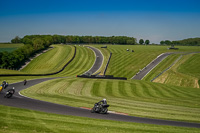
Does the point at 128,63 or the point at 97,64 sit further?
the point at 97,64

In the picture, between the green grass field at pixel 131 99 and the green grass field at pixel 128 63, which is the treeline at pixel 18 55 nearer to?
the green grass field at pixel 128 63

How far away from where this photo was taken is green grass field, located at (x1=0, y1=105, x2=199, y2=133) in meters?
13.6

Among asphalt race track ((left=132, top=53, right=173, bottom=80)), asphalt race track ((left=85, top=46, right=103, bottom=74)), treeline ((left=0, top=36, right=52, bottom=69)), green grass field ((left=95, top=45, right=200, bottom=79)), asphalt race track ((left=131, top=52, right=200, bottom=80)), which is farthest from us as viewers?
treeline ((left=0, top=36, right=52, bottom=69))

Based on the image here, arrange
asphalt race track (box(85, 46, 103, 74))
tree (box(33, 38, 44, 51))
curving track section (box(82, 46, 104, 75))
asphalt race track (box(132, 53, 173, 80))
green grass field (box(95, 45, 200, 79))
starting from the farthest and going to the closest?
tree (box(33, 38, 44, 51)), asphalt race track (box(85, 46, 103, 74)), curving track section (box(82, 46, 104, 75)), green grass field (box(95, 45, 200, 79)), asphalt race track (box(132, 53, 173, 80))

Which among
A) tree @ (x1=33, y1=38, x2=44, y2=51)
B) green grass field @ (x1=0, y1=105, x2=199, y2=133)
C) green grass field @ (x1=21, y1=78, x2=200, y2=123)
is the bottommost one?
green grass field @ (x1=21, y1=78, x2=200, y2=123)

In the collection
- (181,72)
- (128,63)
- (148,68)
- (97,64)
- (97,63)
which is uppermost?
(128,63)

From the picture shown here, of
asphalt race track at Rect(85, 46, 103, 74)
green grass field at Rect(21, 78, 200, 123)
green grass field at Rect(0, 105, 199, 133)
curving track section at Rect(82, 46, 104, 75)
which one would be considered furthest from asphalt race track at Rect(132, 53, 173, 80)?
green grass field at Rect(0, 105, 199, 133)

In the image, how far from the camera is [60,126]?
14891 millimetres

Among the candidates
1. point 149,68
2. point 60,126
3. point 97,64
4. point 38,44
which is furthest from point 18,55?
point 60,126

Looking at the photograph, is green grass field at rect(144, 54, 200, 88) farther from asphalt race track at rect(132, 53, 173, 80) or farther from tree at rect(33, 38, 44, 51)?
tree at rect(33, 38, 44, 51)

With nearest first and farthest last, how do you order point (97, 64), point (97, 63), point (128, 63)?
1. point (128, 63)
2. point (97, 64)
3. point (97, 63)

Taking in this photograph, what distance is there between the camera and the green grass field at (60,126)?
13.6m

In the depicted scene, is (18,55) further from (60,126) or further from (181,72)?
(60,126)

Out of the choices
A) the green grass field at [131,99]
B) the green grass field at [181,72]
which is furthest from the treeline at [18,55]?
the green grass field at [131,99]
